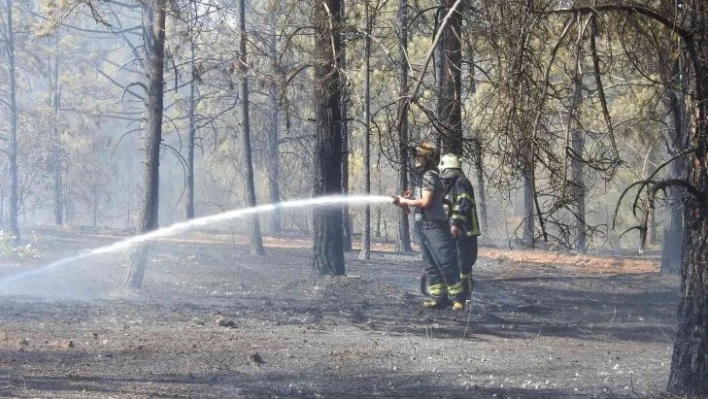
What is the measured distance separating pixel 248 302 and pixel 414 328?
2.63 metres

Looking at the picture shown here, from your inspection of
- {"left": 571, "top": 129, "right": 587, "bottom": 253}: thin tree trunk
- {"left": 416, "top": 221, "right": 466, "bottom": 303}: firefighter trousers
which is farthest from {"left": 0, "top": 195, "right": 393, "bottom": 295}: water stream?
{"left": 571, "top": 129, "right": 587, "bottom": 253}: thin tree trunk

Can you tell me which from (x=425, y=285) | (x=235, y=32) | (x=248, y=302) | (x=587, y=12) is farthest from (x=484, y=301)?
(x=587, y=12)

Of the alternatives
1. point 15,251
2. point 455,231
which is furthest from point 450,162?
point 15,251

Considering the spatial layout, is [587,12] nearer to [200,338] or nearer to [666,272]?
[200,338]

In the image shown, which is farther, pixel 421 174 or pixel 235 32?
pixel 235 32

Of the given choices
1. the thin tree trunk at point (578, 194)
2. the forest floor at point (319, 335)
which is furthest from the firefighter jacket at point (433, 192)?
the thin tree trunk at point (578, 194)

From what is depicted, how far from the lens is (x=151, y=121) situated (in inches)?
487

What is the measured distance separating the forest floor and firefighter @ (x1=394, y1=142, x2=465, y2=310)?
252mm

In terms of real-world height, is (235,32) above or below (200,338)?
above

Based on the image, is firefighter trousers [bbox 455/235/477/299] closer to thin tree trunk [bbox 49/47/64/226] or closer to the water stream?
the water stream

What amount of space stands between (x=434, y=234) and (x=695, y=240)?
4854mm

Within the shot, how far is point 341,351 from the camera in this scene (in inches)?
348

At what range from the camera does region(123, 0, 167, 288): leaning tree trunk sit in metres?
12.2

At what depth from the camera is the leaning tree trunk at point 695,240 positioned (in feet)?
22.0
